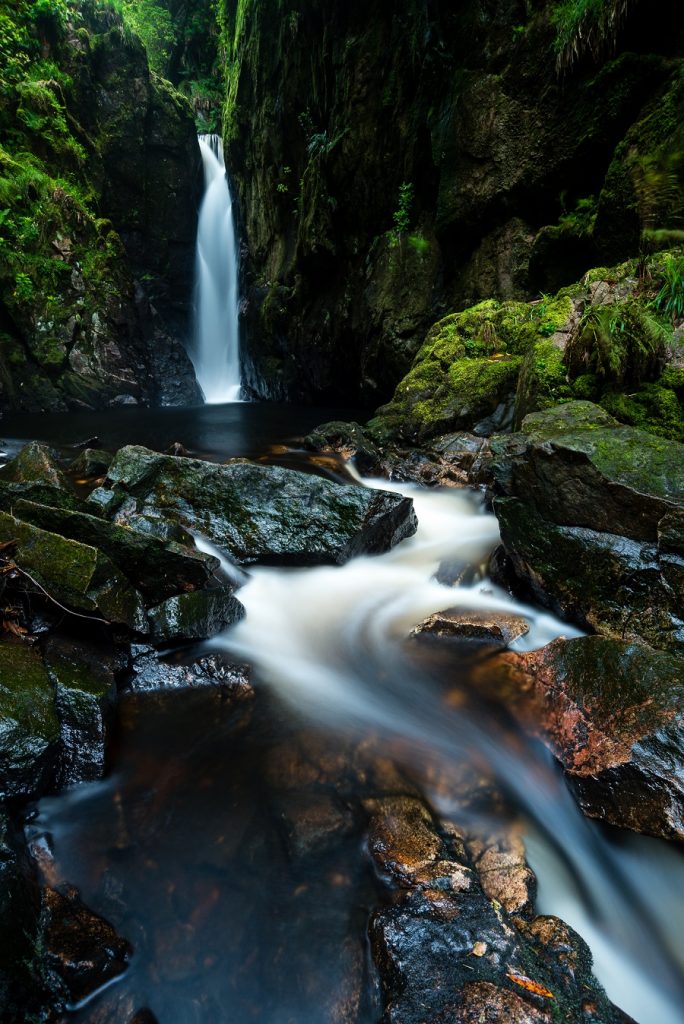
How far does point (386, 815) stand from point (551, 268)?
9.43 meters

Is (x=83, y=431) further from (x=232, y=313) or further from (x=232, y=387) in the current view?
(x=232, y=313)

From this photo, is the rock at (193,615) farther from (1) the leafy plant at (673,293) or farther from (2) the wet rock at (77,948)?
(1) the leafy plant at (673,293)

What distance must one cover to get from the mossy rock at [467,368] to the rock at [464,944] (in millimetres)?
6944

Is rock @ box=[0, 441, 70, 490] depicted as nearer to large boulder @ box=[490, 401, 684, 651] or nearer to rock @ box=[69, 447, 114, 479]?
rock @ box=[69, 447, 114, 479]

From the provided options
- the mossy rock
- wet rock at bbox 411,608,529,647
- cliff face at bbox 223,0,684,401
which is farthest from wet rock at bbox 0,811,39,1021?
cliff face at bbox 223,0,684,401

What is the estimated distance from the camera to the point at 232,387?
21.3 m

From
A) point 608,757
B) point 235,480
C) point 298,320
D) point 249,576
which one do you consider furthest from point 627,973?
point 298,320

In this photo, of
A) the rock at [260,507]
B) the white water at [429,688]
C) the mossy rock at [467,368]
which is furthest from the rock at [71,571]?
the mossy rock at [467,368]

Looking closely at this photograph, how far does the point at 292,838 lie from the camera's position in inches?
87.7

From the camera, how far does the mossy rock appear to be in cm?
799

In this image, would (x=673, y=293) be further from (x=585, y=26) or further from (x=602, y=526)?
(x=585, y=26)

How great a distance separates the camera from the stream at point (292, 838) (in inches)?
69.2

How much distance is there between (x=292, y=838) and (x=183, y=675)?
136cm

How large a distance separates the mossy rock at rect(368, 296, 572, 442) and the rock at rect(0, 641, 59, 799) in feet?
23.8
